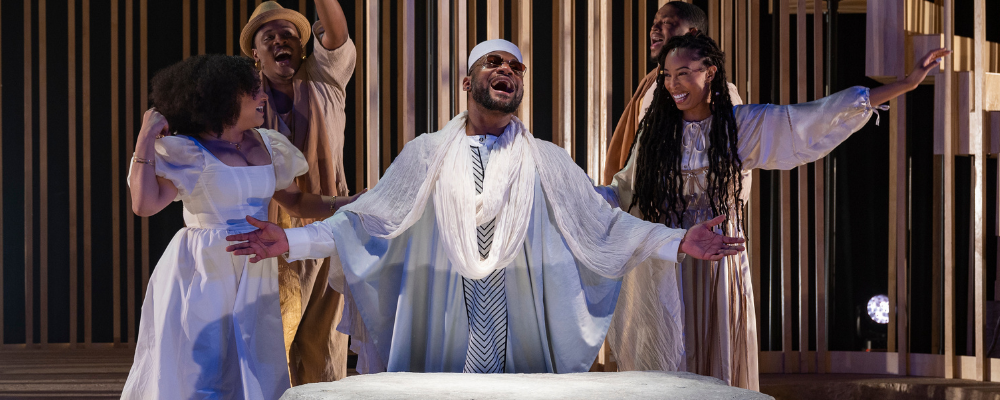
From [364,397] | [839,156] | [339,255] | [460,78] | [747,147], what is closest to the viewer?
[364,397]

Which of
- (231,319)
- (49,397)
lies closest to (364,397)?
(231,319)

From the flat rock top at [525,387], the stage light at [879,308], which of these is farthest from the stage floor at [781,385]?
the flat rock top at [525,387]

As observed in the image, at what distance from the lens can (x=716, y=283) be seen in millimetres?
2799

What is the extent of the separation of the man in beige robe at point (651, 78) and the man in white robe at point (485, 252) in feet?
2.34

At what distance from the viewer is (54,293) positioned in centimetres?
508

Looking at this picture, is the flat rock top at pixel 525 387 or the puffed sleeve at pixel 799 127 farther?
the puffed sleeve at pixel 799 127

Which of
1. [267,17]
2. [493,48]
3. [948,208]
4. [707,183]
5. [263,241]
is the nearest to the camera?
[263,241]

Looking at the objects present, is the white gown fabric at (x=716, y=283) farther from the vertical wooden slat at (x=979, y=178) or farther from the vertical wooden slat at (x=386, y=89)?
the vertical wooden slat at (x=386, y=89)

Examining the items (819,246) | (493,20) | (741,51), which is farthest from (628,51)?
(819,246)

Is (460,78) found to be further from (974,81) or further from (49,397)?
(974,81)

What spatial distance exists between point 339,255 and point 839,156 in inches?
137

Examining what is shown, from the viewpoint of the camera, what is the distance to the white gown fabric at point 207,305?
2537 millimetres

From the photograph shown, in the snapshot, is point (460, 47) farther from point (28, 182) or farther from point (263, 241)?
point (28, 182)

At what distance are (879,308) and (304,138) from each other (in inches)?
133
